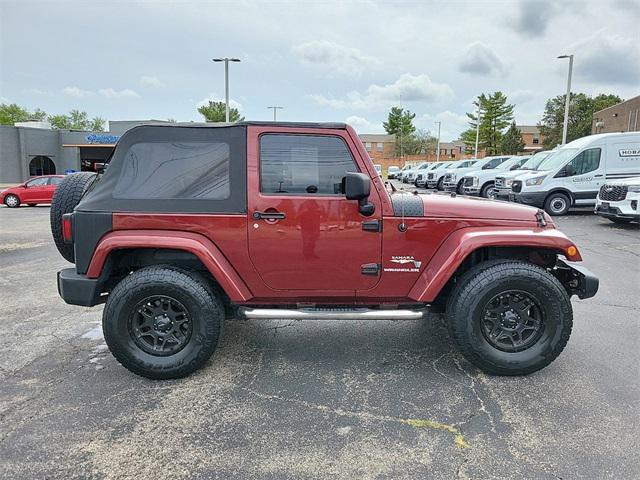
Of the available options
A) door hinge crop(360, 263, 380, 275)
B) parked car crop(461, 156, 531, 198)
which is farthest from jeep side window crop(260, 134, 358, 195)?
parked car crop(461, 156, 531, 198)

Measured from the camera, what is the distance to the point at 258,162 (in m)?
3.37

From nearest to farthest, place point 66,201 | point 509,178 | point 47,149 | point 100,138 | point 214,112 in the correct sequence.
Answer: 1. point 66,201
2. point 509,178
3. point 47,149
4. point 100,138
5. point 214,112

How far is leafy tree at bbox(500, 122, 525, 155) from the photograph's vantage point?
5497 cm

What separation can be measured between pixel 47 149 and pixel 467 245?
4305 centimetres

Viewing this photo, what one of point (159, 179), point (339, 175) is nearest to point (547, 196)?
point (339, 175)

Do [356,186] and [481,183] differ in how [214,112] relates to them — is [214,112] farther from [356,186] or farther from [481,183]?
[356,186]

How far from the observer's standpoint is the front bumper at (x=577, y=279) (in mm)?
3479

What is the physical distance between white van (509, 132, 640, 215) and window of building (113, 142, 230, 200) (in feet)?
39.2

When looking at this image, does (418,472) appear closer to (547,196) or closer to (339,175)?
(339,175)

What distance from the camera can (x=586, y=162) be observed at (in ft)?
42.3

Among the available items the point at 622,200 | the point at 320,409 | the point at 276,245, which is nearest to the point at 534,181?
the point at 622,200

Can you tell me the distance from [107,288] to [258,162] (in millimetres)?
1658

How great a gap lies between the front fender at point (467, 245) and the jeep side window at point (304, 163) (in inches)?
37.0

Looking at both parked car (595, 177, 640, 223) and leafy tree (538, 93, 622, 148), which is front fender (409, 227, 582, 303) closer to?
parked car (595, 177, 640, 223)
